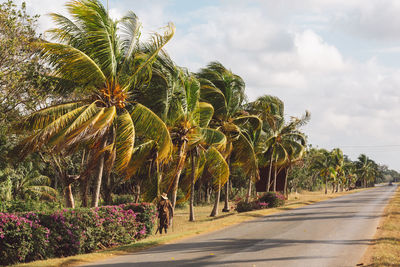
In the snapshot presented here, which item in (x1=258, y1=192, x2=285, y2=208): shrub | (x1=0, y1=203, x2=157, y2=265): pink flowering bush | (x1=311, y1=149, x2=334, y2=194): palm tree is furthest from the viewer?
(x1=311, y1=149, x2=334, y2=194): palm tree

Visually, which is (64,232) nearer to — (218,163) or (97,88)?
(97,88)

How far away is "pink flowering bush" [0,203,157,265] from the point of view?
31.2 feet

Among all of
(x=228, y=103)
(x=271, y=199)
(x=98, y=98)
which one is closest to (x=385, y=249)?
(x=98, y=98)

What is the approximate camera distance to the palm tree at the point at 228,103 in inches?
971

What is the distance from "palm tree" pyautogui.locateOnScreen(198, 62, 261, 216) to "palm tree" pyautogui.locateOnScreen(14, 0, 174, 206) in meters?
9.04

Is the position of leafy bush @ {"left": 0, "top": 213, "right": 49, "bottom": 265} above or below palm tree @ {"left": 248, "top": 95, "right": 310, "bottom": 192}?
below

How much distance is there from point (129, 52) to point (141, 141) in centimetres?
510

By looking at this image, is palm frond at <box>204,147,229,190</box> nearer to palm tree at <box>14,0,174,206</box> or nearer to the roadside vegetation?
the roadside vegetation

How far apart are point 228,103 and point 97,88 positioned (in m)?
11.4

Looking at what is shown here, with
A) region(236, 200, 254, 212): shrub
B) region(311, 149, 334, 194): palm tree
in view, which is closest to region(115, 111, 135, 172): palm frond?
region(236, 200, 254, 212): shrub

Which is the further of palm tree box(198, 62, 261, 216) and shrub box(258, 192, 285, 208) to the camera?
shrub box(258, 192, 285, 208)

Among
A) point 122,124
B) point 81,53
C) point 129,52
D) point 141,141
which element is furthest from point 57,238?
point 141,141

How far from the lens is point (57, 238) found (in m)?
10.6

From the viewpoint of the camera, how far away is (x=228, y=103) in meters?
24.8
